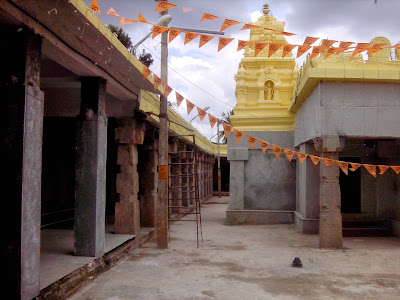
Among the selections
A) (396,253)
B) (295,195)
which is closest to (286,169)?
(295,195)

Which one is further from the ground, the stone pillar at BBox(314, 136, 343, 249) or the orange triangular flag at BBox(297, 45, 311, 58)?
the orange triangular flag at BBox(297, 45, 311, 58)

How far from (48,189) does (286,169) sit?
7723 millimetres

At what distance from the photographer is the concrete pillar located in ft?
14.1

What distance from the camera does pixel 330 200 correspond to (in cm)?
948

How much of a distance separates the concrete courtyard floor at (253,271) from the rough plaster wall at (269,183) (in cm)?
317

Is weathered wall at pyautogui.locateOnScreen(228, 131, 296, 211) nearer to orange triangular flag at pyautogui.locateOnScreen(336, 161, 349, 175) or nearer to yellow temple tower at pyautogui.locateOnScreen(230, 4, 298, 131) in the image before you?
yellow temple tower at pyautogui.locateOnScreen(230, 4, 298, 131)

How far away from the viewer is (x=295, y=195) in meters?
14.1

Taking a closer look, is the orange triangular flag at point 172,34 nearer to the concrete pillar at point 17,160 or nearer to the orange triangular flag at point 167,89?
the orange triangular flag at point 167,89

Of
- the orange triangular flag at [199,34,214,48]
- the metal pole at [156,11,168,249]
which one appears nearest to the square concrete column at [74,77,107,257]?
the orange triangular flag at [199,34,214,48]

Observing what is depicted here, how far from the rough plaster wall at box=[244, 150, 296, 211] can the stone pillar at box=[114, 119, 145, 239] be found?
6002mm

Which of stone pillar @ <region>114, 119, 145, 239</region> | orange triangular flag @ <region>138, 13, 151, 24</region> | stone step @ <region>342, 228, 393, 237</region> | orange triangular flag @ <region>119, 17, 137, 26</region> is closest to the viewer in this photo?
orange triangular flag @ <region>119, 17, 137, 26</region>

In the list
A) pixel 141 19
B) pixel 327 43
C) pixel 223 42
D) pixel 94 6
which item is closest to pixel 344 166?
pixel 327 43

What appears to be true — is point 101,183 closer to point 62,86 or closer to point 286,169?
point 62,86

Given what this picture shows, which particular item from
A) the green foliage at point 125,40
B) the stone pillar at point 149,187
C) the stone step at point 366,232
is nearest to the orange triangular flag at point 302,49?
the stone pillar at point 149,187
